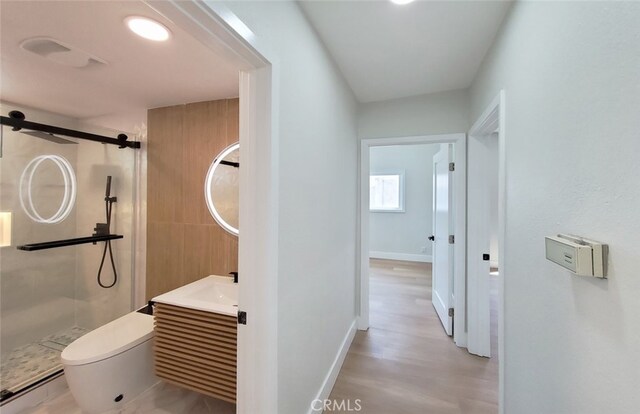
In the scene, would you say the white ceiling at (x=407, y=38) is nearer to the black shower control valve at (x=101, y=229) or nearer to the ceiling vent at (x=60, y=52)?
the ceiling vent at (x=60, y=52)

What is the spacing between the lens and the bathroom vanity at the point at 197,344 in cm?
144

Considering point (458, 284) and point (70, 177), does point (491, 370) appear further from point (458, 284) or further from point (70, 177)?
point (70, 177)

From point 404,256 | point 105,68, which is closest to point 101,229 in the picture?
point 105,68

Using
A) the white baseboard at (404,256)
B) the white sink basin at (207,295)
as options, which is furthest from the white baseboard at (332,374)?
the white baseboard at (404,256)

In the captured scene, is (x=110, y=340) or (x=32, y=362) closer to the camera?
(x=110, y=340)

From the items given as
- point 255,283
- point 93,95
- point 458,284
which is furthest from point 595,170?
point 93,95

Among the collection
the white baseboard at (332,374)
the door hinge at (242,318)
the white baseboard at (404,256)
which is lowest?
the white baseboard at (332,374)

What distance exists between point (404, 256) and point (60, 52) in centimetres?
564

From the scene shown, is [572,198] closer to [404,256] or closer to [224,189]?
[224,189]

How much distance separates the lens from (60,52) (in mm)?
1466

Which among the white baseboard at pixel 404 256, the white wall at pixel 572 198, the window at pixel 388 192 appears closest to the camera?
the white wall at pixel 572 198

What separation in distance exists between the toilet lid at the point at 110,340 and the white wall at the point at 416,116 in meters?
2.52

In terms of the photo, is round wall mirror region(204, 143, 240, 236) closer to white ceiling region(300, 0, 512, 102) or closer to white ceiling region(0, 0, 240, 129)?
white ceiling region(0, 0, 240, 129)

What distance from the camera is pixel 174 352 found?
1.57 meters
